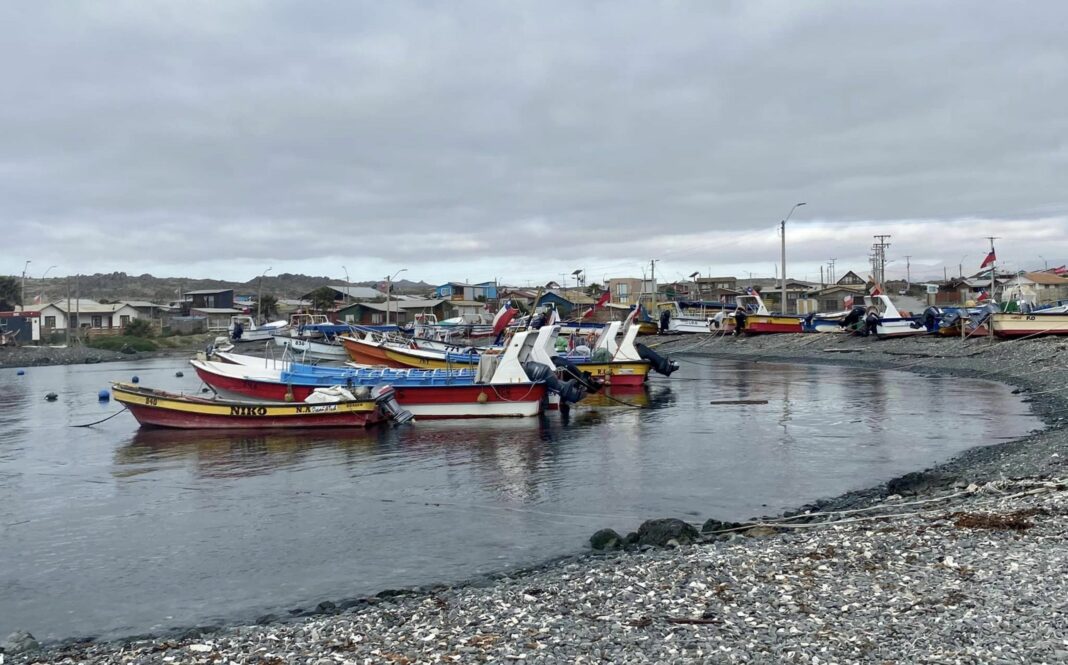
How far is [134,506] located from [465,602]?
1034 centimetres

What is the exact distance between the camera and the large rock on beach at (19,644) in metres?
9.51

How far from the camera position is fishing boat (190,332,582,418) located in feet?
98.3

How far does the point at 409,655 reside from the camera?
8078 millimetres

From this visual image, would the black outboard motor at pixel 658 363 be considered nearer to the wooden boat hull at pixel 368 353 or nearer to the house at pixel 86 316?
the wooden boat hull at pixel 368 353

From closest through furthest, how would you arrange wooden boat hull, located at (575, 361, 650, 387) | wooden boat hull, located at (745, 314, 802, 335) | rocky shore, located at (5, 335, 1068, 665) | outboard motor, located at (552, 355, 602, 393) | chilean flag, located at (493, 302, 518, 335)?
rocky shore, located at (5, 335, 1068, 665), outboard motor, located at (552, 355, 602, 393), chilean flag, located at (493, 302, 518, 335), wooden boat hull, located at (575, 361, 650, 387), wooden boat hull, located at (745, 314, 802, 335)

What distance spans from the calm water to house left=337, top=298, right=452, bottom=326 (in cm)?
6677

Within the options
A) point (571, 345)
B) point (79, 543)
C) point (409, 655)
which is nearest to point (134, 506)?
point (79, 543)

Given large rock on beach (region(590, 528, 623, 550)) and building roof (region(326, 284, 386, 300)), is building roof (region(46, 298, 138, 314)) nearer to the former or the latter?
building roof (region(326, 284, 386, 300))

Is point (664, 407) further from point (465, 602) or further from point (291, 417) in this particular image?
point (465, 602)

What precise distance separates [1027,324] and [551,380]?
2927 cm

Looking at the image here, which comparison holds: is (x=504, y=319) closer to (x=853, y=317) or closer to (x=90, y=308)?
(x=853, y=317)

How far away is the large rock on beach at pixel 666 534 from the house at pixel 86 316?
82339 mm

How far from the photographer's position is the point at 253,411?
90.5 feet

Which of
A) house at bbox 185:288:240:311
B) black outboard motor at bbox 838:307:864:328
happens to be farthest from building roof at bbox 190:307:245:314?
black outboard motor at bbox 838:307:864:328
